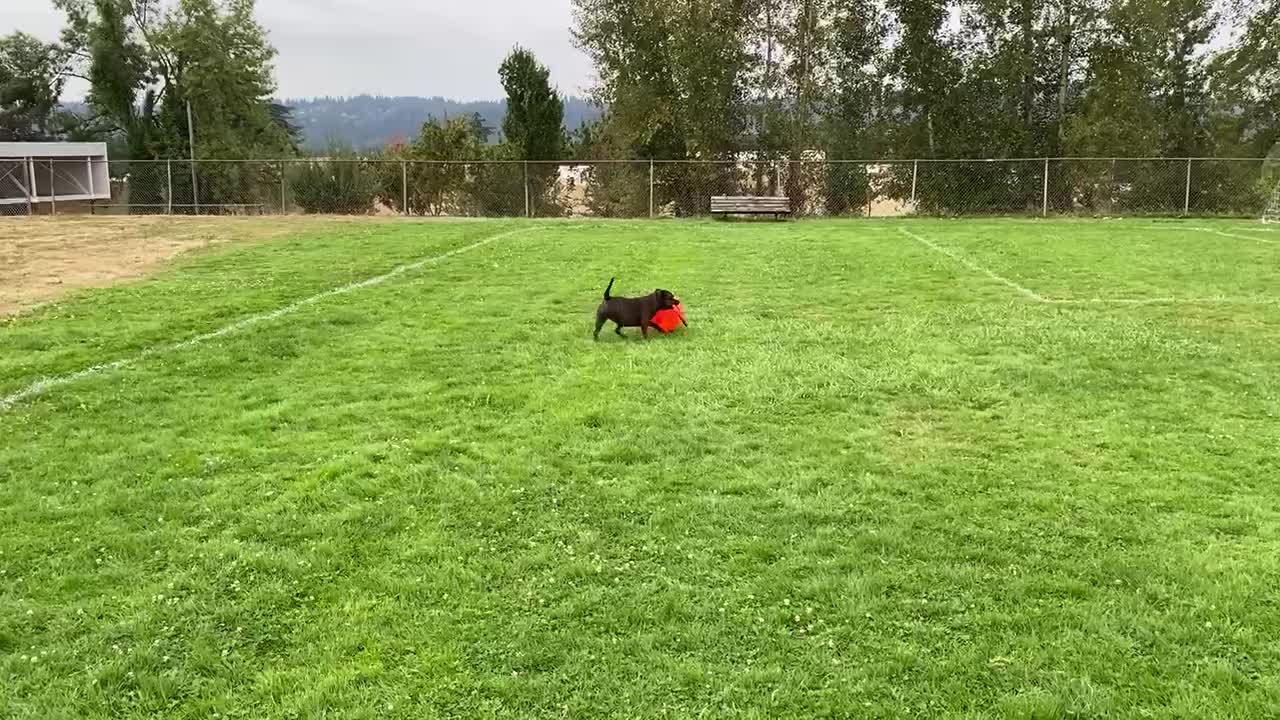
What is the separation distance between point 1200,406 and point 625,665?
15.4ft

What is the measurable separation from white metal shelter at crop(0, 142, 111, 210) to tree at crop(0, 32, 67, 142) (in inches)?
190

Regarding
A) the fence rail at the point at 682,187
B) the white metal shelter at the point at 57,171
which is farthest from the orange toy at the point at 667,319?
the white metal shelter at the point at 57,171

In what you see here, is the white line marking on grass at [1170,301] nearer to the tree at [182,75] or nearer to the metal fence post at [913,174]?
the metal fence post at [913,174]

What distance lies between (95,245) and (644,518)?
1493 cm

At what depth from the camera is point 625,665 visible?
118 inches

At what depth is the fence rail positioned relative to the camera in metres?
21.9

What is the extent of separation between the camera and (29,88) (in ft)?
123

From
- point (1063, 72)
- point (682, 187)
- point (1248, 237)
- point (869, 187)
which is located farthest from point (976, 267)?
point (1063, 72)

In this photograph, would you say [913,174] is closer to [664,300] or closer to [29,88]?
[664,300]

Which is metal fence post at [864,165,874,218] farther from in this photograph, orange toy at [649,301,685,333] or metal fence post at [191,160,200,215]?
metal fence post at [191,160,200,215]

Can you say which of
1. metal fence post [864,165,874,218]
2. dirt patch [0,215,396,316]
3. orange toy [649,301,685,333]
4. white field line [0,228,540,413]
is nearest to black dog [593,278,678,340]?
orange toy [649,301,685,333]

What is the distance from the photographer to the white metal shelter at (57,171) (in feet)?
95.4

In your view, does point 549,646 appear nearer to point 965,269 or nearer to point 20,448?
point 20,448

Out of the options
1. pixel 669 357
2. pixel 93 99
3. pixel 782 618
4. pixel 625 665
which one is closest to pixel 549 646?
pixel 625 665
